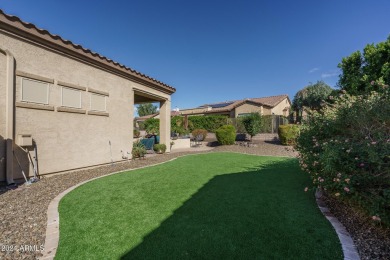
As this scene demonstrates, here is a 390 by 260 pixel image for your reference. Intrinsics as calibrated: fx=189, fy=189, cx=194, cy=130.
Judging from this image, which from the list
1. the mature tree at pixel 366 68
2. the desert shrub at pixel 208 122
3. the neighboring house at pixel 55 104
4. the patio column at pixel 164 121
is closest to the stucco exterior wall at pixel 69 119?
the neighboring house at pixel 55 104

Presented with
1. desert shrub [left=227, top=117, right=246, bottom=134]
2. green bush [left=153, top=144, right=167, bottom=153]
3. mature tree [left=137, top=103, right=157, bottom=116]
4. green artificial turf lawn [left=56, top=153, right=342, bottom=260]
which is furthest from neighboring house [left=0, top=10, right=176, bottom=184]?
mature tree [left=137, top=103, right=157, bottom=116]

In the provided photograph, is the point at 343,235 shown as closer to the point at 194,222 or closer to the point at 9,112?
the point at 194,222

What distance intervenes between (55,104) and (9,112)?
1.53 metres

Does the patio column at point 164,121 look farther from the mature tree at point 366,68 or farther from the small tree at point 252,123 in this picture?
the mature tree at point 366,68

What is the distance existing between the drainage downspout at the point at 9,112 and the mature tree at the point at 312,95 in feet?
103

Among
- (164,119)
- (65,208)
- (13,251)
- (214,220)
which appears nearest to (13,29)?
(65,208)

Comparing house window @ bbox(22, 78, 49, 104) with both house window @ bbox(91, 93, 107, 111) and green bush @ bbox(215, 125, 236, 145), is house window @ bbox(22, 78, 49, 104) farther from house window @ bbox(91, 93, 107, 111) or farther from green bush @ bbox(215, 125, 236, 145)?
green bush @ bbox(215, 125, 236, 145)

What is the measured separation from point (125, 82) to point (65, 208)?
7750mm

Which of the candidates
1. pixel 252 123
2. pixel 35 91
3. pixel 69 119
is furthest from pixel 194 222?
pixel 252 123

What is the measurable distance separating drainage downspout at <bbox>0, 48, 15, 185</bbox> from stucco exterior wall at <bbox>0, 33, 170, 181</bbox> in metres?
0.15

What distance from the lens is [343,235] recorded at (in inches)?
126

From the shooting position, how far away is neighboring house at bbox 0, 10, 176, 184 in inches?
232

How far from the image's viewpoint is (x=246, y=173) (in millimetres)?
7797

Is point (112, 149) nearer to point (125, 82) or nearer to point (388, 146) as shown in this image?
point (125, 82)
